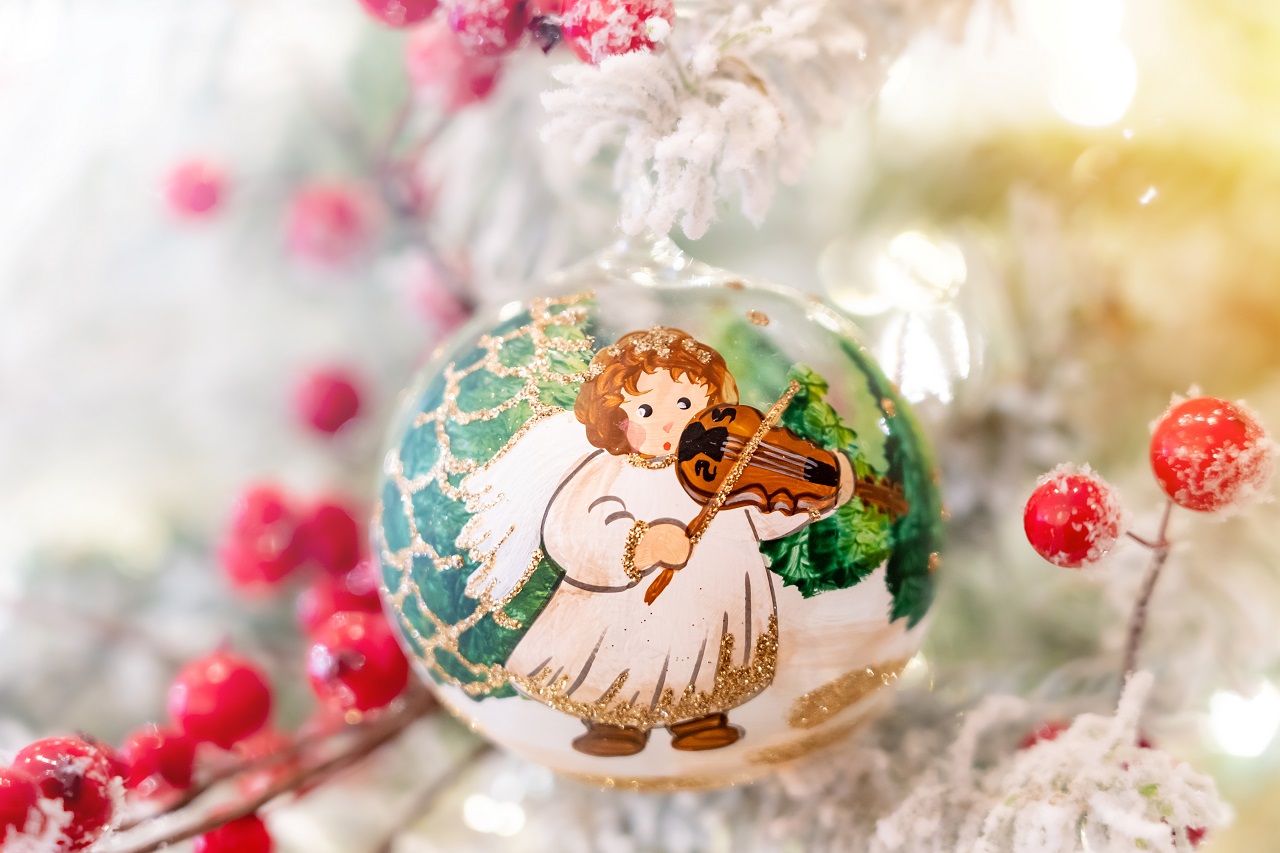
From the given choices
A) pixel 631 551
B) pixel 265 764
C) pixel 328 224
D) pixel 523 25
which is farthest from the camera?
pixel 328 224

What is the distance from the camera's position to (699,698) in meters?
0.48

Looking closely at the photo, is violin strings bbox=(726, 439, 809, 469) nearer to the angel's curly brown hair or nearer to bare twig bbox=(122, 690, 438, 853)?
the angel's curly brown hair

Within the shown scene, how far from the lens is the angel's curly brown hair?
0.46 m

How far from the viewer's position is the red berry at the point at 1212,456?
1.49 feet

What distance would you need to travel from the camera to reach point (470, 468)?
0.49 metres

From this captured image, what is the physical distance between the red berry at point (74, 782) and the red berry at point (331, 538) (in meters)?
0.35

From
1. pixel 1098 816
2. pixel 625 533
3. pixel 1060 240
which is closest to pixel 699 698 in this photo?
pixel 625 533

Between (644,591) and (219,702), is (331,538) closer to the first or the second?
(219,702)

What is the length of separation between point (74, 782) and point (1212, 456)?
60cm

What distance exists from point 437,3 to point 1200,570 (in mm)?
640

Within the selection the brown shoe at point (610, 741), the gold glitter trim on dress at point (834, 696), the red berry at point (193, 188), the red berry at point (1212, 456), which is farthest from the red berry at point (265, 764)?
the red berry at point (1212, 456)

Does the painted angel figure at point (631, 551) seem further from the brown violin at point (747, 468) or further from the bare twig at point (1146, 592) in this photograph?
the bare twig at point (1146, 592)

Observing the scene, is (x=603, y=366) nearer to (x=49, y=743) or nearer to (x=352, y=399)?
(x=49, y=743)

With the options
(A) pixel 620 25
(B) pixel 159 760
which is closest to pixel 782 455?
(A) pixel 620 25
